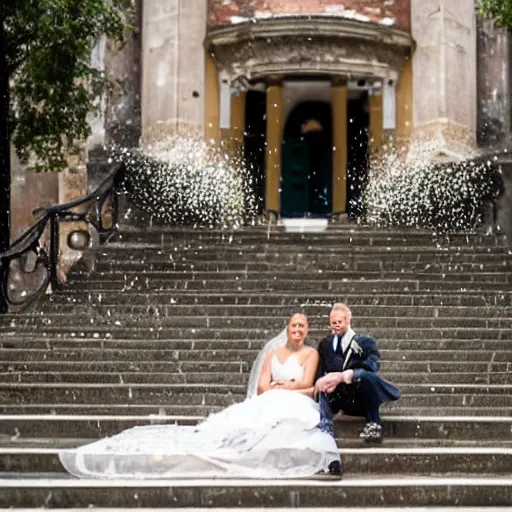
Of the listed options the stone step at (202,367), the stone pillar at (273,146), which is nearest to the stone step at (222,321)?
the stone step at (202,367)

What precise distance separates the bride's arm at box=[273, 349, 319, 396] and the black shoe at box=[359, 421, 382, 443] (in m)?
0.56

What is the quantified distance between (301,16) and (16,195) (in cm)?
747

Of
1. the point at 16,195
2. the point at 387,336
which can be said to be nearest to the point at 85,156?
the point at 16,195

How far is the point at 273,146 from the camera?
20953 millimetres

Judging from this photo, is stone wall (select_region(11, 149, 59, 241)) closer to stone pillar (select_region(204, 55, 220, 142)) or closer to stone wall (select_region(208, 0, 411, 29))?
stone pillar (select_region(204, 55, 220, 142))

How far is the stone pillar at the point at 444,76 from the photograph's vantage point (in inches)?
837

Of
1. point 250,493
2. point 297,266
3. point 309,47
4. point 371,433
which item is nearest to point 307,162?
point 309,47

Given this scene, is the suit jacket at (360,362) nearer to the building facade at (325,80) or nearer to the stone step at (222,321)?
the stone step at (222,321)

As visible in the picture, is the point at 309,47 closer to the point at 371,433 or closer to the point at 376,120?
the point at 376,120

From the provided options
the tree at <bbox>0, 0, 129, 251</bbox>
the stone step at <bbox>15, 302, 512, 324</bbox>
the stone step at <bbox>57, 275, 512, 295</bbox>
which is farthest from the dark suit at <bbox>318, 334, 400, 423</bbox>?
the tree at <bbox>0, 0, 129, 251</bbox>

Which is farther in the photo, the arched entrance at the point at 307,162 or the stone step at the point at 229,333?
the arched entrance at the point at 307,162

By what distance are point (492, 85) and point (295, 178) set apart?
4.11 metres

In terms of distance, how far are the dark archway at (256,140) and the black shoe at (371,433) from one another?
1321 cm

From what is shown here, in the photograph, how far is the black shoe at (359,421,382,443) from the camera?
8.98 m
